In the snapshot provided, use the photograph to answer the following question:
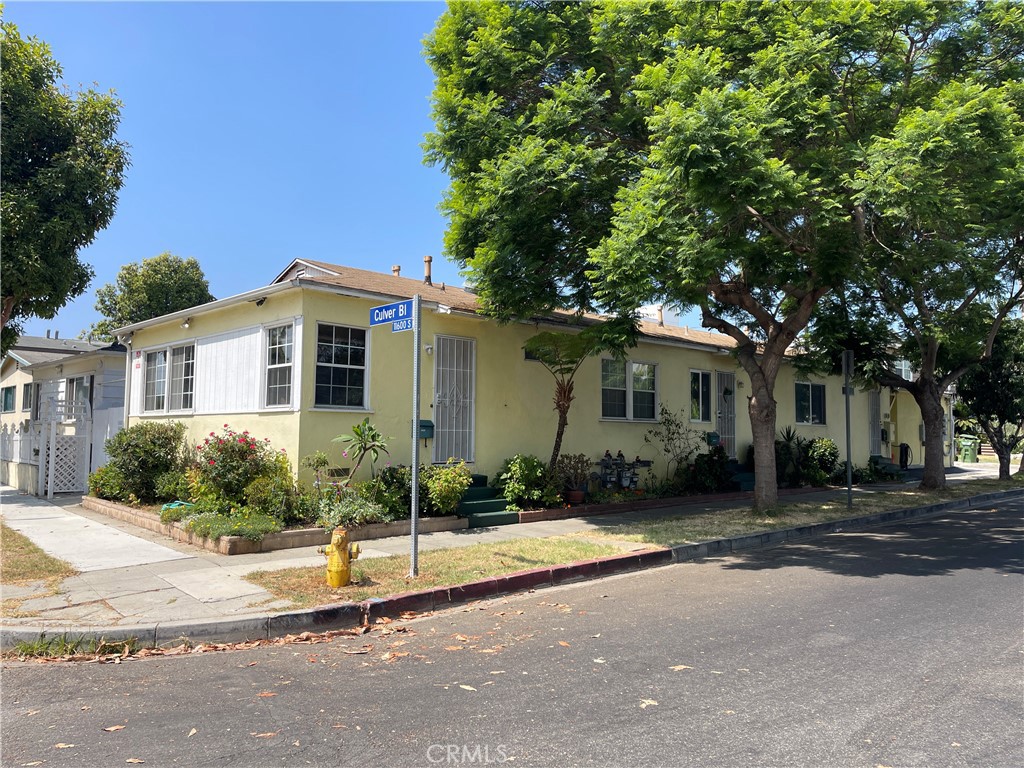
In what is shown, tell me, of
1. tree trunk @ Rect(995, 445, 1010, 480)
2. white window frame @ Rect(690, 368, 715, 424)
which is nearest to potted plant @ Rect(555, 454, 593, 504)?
white window frame @ Rect(690, 368, 715, 424)

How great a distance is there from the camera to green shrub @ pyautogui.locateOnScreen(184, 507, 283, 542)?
30.6ft

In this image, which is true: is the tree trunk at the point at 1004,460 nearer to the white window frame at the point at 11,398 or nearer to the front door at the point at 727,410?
the front door at the point at 727,410

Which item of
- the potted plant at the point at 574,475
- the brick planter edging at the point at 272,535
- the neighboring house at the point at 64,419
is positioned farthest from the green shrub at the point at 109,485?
the potted plant at the point at 574,475

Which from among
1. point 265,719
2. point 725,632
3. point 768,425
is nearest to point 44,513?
point 265,719

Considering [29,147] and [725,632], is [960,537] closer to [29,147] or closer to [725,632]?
[725,632]

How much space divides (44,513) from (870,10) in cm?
1609

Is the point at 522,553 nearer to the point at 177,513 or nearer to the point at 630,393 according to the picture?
the point at 177,513

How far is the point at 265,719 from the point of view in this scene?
4.30 metres

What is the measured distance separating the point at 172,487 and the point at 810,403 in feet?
60.6

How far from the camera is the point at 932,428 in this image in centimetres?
1867

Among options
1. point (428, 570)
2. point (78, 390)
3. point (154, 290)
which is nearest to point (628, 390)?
point (428, 570)

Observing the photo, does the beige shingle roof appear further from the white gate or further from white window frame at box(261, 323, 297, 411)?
the white gate

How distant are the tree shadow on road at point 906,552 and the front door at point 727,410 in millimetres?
6241

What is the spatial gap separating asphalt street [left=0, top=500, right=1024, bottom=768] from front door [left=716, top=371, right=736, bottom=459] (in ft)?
38.8
